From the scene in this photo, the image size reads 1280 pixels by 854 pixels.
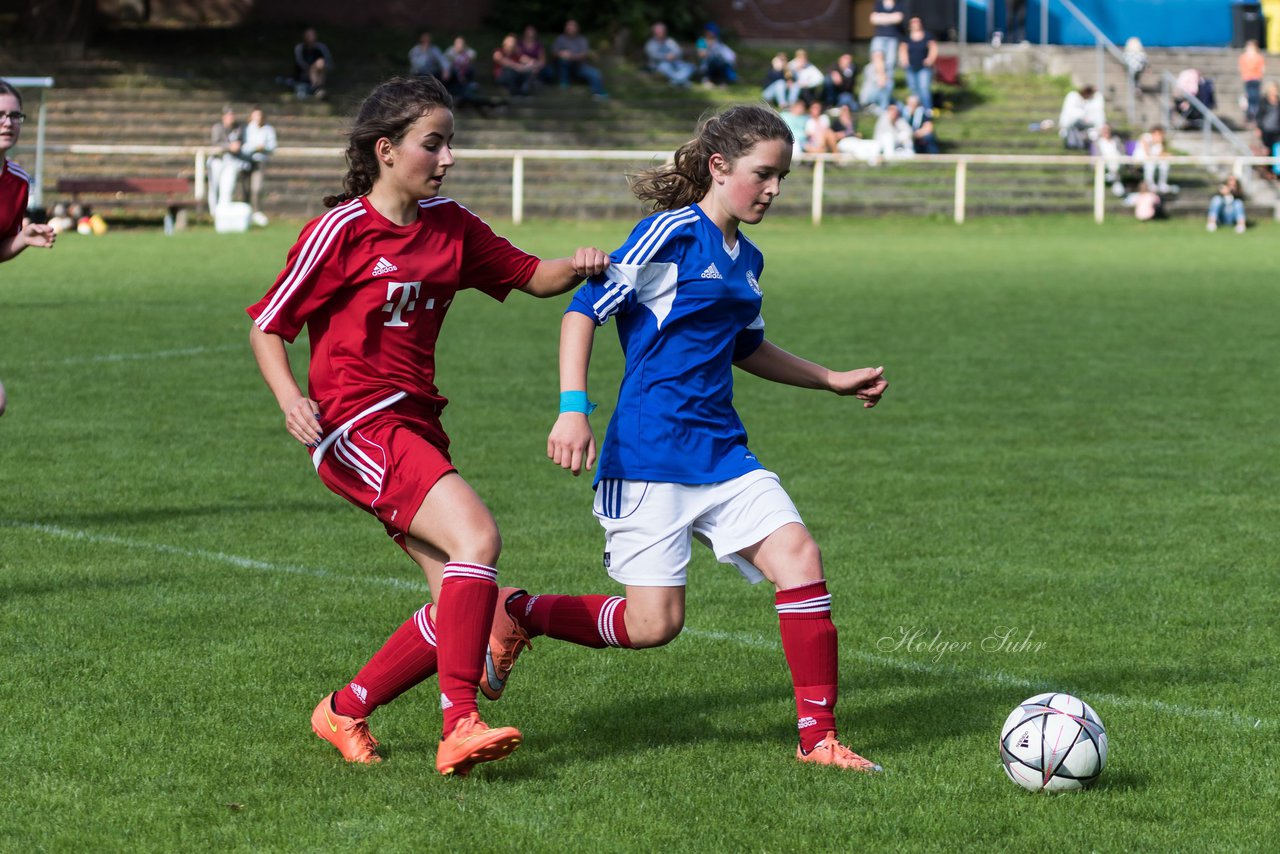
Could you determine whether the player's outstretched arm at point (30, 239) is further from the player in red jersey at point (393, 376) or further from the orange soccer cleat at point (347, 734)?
the orange soccer cleat at point (347, 734)

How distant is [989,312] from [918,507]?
9146mm

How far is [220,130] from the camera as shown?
→ 28328mm

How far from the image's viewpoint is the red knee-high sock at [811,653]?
4617mm

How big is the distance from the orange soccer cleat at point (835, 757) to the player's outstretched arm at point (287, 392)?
1501 millimetres

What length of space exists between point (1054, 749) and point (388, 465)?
70.2 inches

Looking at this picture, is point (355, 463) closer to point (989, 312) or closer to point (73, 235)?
point (989, 312)

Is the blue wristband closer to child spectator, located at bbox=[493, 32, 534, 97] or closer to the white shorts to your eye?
the white shorts

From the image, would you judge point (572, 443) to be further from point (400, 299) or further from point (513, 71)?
point (513, 71)

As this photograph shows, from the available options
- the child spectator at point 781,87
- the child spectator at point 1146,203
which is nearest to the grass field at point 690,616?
the child spectator at point 1146,203

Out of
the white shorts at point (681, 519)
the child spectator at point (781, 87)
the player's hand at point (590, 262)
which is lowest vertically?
the white shorts at point (681, 519)

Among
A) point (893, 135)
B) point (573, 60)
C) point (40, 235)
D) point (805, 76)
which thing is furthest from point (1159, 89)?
point (40, 235)

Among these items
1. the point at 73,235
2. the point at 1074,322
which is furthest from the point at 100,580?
the point at 73,235

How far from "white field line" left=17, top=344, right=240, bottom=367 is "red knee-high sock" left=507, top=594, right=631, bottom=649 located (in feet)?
29.0

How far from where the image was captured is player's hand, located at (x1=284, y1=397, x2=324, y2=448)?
14.3 feet
